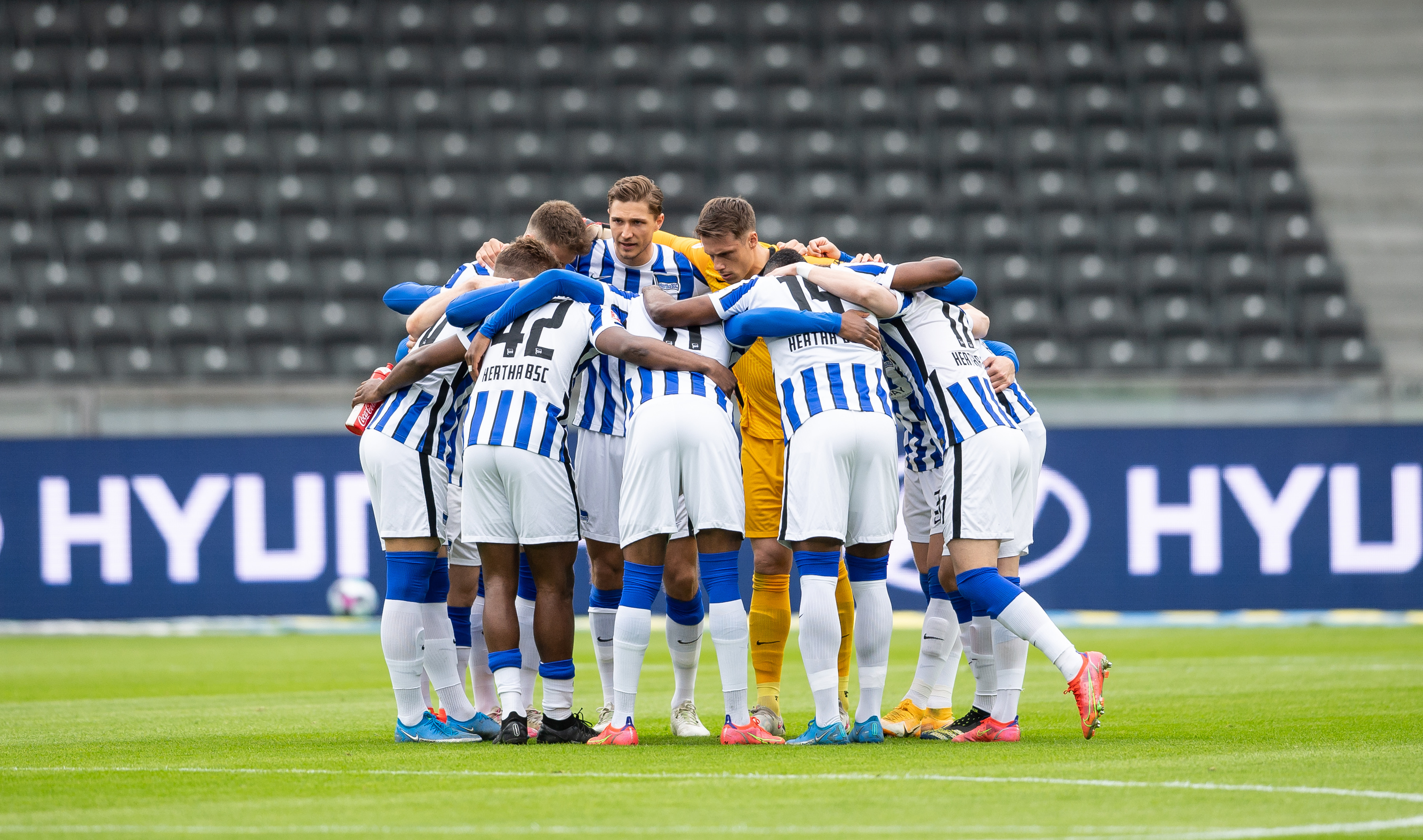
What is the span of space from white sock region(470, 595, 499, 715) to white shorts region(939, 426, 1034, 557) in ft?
6.50

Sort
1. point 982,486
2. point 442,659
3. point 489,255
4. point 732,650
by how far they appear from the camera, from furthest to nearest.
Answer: point 489,255 → point 442,659 → point 982,486 → point 732,650

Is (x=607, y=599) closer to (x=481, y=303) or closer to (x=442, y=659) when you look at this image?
(x=442, y=659)

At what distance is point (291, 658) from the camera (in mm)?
10867

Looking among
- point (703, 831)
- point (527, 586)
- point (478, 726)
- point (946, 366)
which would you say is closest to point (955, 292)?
point (946, 366)

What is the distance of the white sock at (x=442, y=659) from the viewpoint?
251 inches

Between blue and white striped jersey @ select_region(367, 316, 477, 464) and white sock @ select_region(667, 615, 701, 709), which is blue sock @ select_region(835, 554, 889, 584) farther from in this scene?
blue and white striped jersey @ select_region(367, 316, 477, 464)

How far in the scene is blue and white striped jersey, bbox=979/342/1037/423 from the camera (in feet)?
21.1

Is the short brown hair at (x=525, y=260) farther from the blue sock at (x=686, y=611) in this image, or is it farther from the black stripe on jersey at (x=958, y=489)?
the black stripe on jersey at (x=958, y=489)

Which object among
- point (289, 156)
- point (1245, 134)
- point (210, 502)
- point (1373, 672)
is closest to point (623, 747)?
point (1373, 672)

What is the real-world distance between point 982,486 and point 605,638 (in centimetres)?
172

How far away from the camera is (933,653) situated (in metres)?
6.54

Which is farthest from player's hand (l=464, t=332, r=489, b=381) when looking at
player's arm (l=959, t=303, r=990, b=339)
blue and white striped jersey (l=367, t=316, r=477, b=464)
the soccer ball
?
the soccer ball

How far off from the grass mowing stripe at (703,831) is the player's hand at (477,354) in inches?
91.4

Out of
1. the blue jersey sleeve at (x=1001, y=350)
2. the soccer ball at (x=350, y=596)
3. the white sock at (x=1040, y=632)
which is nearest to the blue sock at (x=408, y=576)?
the white sock at (x=1040, y=632)
